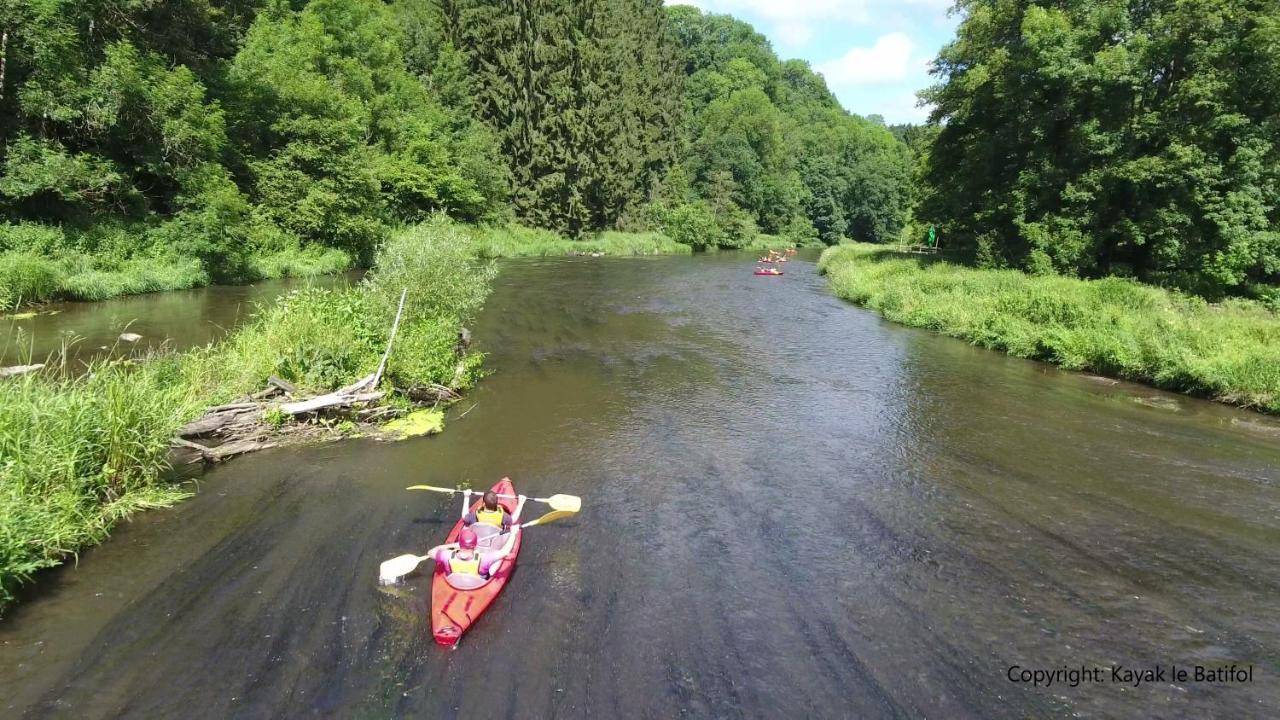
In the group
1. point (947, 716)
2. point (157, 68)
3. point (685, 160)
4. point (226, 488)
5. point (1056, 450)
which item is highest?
point (685, 160)

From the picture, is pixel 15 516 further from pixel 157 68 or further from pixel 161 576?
pixel 157 68

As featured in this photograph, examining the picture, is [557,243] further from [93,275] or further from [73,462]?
[73,462]

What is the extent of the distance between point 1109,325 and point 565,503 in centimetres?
1892

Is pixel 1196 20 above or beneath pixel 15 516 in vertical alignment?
above

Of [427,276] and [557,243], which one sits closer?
[427,276]

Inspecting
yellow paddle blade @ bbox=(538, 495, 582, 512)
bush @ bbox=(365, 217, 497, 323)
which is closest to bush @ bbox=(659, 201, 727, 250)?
bush @ bbox=(365, 217, 497, 323)

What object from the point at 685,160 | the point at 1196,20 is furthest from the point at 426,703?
the point at 685,160

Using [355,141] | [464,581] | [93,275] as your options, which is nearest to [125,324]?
[93,275]

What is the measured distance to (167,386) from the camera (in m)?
11.3

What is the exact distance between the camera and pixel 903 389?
17609 millimetres

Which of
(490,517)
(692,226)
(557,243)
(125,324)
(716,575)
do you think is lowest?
(125,324)

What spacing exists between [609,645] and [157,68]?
28.8m

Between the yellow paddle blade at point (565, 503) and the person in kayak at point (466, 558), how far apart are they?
158 cm

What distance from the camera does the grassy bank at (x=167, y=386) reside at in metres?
7.70
